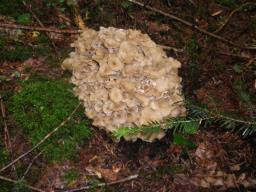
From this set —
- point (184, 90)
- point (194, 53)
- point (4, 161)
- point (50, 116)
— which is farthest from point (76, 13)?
point (4, 161)

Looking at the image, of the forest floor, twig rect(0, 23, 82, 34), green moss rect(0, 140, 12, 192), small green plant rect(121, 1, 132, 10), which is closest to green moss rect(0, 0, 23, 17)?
the forest floor

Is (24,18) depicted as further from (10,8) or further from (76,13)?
(76,13)

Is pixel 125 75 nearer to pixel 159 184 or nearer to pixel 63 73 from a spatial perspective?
pixel 63 73

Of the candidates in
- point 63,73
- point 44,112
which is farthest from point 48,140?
point 63,73

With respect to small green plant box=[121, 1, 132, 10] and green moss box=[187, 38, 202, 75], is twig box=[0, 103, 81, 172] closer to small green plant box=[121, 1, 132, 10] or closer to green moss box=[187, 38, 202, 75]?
green moss box=[187, 38, 202, 75]

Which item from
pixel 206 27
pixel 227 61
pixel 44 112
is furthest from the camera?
pixel 206 27
